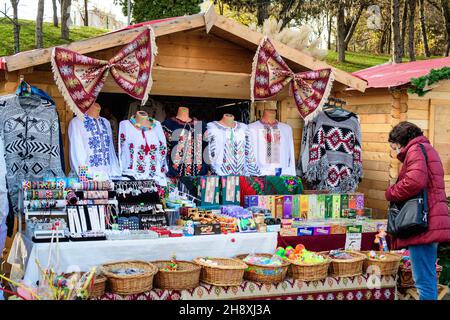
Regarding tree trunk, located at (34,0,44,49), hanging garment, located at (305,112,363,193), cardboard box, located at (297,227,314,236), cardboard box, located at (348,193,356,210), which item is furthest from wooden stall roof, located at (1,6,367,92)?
tree trunk, located at (34,0,44,49)

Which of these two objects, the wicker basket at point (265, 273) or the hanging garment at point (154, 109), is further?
the hanging garment at point (154, 109)

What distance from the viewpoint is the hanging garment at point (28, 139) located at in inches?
229

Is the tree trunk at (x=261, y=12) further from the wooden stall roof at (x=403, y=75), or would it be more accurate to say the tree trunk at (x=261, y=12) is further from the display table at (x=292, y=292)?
the display table at (x=292, y=292)

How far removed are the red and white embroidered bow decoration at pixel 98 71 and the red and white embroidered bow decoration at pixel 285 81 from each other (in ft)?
4.32

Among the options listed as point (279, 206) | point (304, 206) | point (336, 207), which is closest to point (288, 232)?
point (279, 206)

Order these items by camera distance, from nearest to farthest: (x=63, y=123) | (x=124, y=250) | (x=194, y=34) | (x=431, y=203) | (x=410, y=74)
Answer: (x=431, y=203), (x=124, y=250), (x=63, y=123), (x=194, y=34), (x=410, y=74)

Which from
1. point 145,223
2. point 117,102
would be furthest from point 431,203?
point 117,102

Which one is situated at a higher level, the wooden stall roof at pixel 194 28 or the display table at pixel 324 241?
the wooden stall roof at pixel 194 28

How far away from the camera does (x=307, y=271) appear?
523cm

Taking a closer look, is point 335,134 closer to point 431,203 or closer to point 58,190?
point 431,203

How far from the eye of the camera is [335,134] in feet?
25.1

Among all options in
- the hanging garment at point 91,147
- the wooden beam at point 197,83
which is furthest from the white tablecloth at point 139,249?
the wooden beam at point 197,83

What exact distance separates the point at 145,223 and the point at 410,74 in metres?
4.78

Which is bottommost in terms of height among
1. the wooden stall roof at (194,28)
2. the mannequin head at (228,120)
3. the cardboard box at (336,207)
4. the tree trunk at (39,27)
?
the cardboard box at (336,207)
